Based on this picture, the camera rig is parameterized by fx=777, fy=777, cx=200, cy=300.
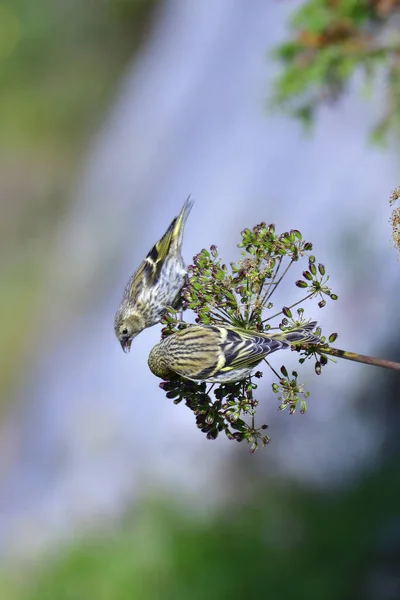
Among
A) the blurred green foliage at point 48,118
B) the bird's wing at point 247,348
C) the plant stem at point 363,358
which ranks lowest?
the plant stem at point 363,358

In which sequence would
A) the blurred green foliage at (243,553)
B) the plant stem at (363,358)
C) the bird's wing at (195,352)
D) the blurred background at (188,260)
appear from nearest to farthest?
the plant stem at (363,358)
the bird's wing at (195,352)
the blurred green foliage at (243,553)
the blurred background at (188,260)

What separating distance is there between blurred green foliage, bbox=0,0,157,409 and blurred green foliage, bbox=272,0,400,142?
305 cm

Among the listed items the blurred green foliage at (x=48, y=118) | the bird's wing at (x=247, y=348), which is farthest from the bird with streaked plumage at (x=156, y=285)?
the blurred green foliage at (x=48, y=118)

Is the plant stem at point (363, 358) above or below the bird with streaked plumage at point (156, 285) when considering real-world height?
below

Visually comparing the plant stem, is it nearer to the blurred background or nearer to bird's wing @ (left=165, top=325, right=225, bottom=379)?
bird's wing @ (left=165, top=325, right=225, bottom=379)

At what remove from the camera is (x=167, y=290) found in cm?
277

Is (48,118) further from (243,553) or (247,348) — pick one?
(247,348)

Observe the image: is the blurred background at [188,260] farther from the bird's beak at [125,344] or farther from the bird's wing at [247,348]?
the bird's wing at [247,348]

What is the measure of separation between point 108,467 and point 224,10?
3758mm

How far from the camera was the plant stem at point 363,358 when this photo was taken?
4.83 ft

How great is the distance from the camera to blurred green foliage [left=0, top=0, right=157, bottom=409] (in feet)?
23.2

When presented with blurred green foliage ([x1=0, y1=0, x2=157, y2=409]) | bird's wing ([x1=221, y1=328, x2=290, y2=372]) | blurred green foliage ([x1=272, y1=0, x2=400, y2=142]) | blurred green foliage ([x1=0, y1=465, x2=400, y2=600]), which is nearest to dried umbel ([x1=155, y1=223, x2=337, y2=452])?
bird's wing ([x1=221, y1=328, x2=290, y2=372])

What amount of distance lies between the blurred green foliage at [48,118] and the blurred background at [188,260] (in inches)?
0.7

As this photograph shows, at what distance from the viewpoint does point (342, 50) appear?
4.09 m
